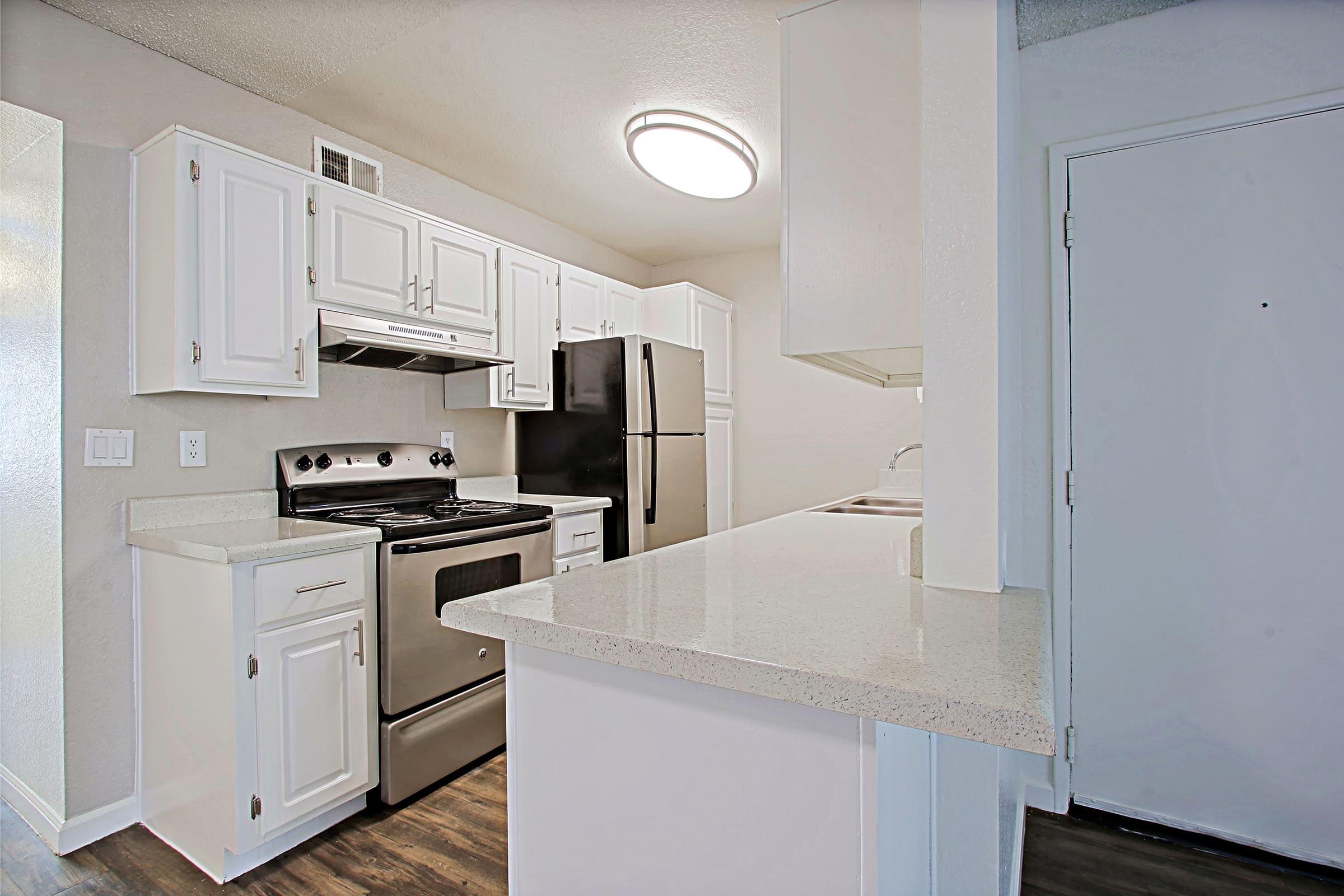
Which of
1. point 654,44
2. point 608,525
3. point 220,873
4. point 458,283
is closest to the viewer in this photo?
point 220,873

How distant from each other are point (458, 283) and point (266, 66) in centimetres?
93

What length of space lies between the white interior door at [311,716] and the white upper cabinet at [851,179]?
159cm

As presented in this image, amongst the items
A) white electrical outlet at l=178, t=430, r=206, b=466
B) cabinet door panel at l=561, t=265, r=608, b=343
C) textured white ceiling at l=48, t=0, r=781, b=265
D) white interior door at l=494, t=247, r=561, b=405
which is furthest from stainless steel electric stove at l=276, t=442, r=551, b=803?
textured white ceiling at l=48, t=0, r=781, b=265

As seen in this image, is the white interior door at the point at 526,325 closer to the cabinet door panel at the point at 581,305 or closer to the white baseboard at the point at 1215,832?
the cabinet door panel at the point at 581,305

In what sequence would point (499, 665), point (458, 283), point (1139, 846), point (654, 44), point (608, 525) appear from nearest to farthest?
point (1139, 846)
point (654, 44)
point (499, 665)
point (458, 283)
point (608, 525)

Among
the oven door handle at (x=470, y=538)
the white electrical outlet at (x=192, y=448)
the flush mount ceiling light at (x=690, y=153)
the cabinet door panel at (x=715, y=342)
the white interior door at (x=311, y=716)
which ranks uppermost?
the flush mount ceiling light at (x=690, y=153)

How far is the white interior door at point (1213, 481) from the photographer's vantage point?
5.86 ft

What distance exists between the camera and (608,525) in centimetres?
310

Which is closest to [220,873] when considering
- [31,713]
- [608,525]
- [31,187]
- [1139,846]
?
[31,713]

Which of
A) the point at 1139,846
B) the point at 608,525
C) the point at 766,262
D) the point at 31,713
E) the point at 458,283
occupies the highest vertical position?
the point at 766,262

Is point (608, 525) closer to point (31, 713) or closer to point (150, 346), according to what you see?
point (150, 346)

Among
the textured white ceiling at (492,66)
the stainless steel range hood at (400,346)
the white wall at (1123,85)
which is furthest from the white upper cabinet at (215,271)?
the white wall at (1123,85)

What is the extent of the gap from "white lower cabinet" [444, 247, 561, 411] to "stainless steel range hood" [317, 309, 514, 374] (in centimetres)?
8

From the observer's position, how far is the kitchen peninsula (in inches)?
26.4
